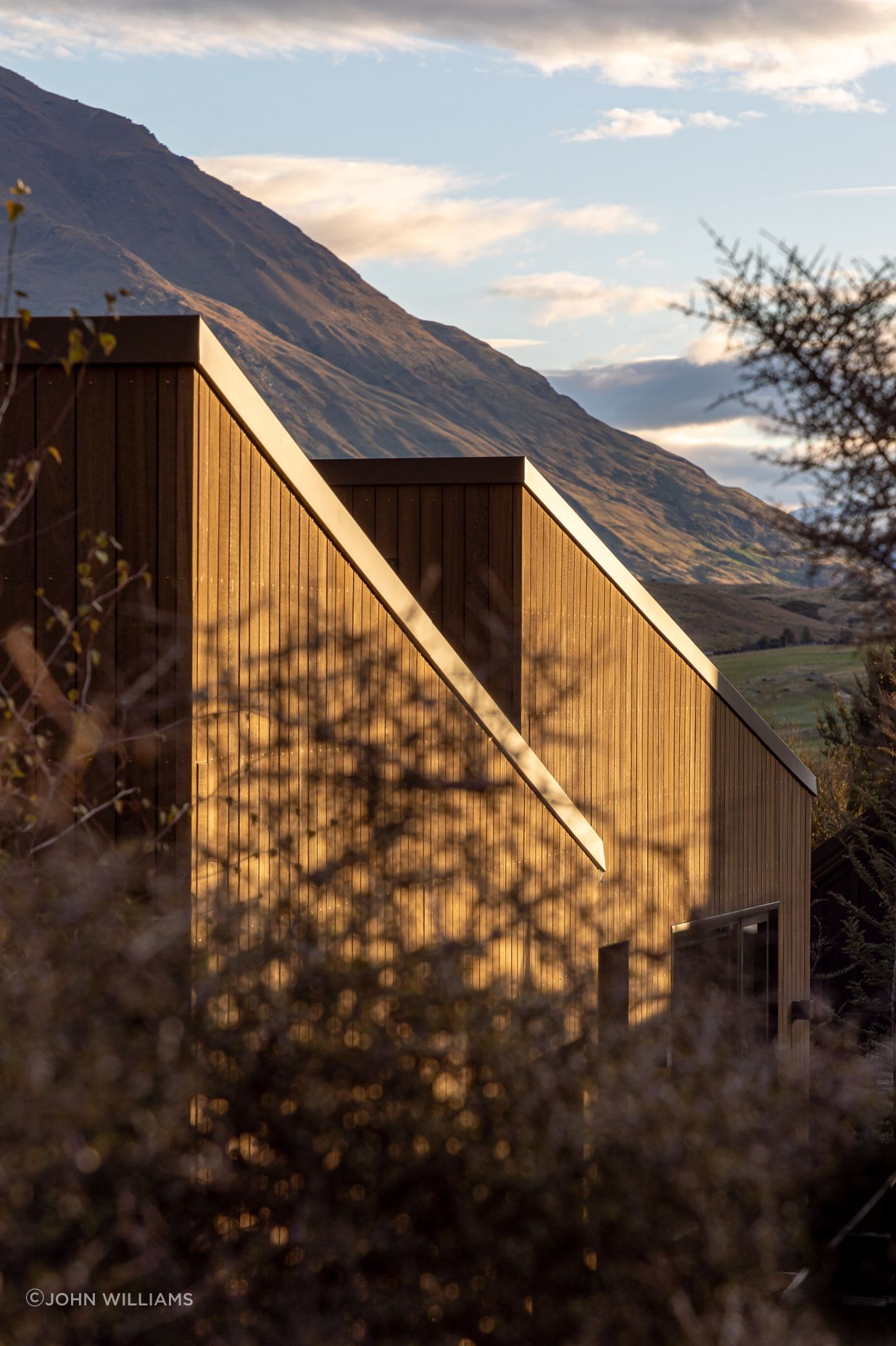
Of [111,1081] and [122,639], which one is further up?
[122,639]

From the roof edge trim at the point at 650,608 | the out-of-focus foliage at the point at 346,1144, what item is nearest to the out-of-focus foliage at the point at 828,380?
the roof edge trim at the point at 650,608

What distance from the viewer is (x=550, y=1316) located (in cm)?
426

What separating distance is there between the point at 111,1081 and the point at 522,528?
657 centimetres

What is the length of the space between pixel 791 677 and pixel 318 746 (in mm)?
68550

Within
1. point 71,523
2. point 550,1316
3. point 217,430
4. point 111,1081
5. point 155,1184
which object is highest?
point 217,430

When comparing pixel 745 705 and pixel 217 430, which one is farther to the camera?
pixel 745 705

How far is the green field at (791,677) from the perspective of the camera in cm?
6350

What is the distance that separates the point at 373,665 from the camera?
682 cm

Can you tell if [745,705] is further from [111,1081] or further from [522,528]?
[111,1081]

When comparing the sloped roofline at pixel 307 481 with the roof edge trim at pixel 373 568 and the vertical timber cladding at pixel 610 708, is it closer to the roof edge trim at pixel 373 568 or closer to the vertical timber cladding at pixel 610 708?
the roof edge trim at pixel 373 568

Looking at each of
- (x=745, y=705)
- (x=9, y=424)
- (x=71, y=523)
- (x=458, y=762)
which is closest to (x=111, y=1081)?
(x=71, y=523)

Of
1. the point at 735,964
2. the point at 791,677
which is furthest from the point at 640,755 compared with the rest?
the point at 791,677

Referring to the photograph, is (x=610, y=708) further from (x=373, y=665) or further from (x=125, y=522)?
(x=125, y=522)

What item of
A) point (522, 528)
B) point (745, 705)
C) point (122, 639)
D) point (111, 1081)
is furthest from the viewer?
point (745, 705)
